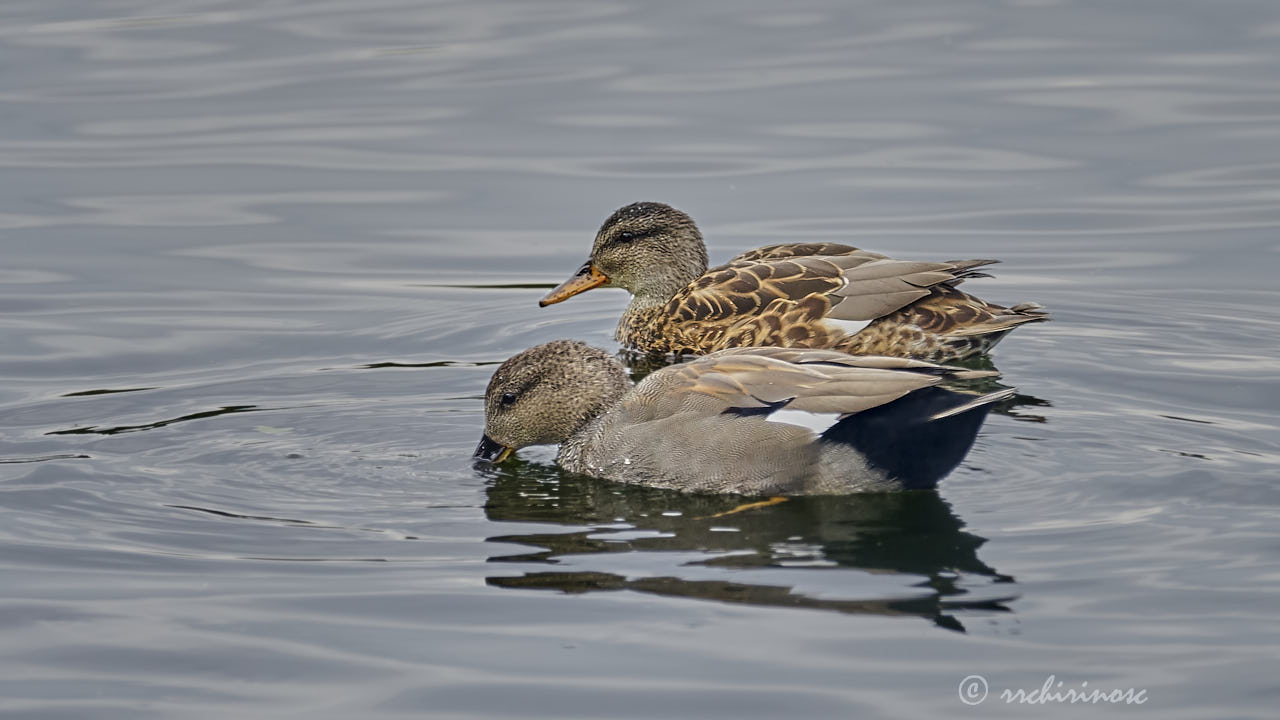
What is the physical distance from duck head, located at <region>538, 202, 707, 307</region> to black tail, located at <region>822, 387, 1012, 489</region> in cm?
474

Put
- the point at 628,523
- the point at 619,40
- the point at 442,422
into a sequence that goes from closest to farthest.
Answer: the point at 628,523 < the point at 442,422 < the point at 619,40

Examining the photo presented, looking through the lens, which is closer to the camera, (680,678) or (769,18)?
(680,678)

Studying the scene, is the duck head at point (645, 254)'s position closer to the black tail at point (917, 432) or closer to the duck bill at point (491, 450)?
the duck bill at point (491, 450)

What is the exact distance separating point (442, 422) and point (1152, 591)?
13.9 ft

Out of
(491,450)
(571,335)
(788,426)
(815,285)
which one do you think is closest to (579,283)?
(571,335)

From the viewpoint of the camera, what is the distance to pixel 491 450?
9.20 metres

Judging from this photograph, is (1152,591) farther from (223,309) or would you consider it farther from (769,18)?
(769,18)

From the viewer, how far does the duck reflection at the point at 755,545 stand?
6828 millimetres

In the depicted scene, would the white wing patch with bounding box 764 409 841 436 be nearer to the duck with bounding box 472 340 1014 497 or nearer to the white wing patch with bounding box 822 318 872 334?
the duck with bounding box 472 340 1014 497

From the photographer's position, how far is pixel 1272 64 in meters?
17.6

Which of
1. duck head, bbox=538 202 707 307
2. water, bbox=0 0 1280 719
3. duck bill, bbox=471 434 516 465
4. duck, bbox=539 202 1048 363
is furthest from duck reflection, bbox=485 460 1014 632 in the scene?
duck head, bbox=538 202 707 307

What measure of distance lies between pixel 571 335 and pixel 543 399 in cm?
337

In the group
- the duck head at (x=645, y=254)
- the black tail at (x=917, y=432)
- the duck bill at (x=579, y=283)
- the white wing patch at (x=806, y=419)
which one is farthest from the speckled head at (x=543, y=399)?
the duck head at (x=645, y=254)

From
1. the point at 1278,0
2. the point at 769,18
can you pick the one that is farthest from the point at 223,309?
the point at 1278,0
